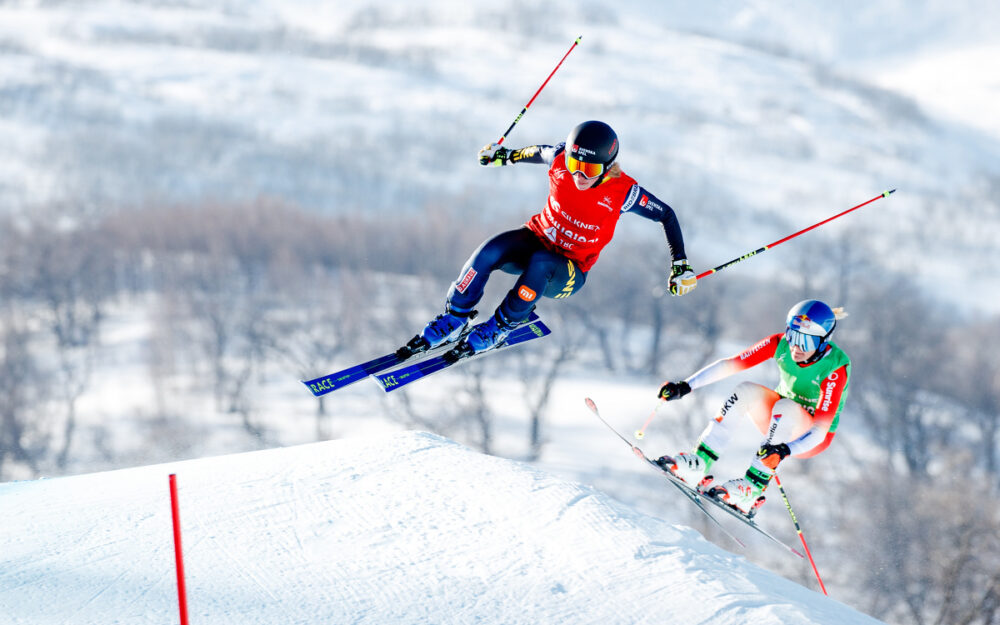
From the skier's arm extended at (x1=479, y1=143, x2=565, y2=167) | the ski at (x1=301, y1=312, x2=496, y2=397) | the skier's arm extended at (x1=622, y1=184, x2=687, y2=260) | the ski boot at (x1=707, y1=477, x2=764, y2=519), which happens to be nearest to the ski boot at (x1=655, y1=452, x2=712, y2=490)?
the ski boot at (x1=707, y1=477, x2=764, y2=519)

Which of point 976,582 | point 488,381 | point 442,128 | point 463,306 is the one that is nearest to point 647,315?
point 488,381

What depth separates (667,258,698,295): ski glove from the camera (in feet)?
24.5

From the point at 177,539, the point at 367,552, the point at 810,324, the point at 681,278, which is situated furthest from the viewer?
the point at 681,278

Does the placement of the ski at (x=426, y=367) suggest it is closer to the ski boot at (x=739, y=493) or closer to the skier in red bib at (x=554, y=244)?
the skier in red bib at (x=554, y=244)

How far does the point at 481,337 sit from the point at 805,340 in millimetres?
2921

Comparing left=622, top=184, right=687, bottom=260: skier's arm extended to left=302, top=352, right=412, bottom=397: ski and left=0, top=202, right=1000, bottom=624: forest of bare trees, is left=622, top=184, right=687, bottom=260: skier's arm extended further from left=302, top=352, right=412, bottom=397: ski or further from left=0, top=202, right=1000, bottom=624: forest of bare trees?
left=0, top=202, right=1000, bottom=624: forest of bare trees

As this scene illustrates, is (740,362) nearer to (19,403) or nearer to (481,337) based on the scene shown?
(481,337)

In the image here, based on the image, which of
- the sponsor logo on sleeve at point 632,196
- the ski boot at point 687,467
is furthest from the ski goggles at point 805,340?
the sponsor logo on sleeve at point 632,196

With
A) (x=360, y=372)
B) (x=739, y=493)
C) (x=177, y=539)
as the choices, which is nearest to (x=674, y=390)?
(x=739, y=493)

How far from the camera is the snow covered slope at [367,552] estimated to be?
5773 mm

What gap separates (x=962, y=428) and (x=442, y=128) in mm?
94294

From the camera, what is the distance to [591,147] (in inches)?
283

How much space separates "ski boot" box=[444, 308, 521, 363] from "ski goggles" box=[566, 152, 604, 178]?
5.42 feet

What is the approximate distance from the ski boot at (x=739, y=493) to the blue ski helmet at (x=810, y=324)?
1.42 m
